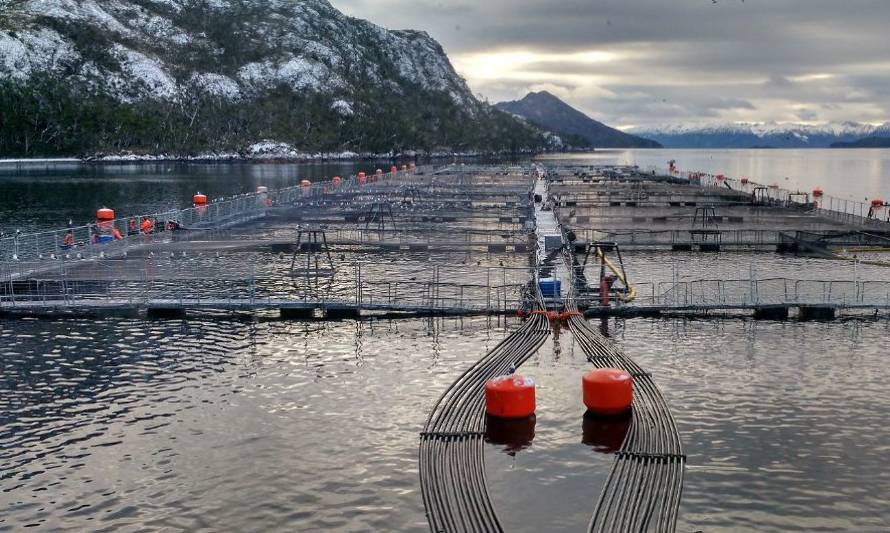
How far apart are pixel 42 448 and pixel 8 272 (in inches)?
1194

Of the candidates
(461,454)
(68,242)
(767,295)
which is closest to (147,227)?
(68,242)

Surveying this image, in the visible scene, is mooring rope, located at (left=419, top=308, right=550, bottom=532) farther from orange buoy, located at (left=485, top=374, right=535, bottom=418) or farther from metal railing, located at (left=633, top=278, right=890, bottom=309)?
metal railing, located at (left=633, top=278, right=890, bottom=309)

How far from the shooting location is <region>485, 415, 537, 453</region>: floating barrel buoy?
100 ft

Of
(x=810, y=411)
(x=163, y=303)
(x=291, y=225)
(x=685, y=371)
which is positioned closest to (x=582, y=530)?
(x=810, y=411)

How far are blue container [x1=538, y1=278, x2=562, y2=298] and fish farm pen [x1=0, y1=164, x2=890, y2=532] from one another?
8 cm

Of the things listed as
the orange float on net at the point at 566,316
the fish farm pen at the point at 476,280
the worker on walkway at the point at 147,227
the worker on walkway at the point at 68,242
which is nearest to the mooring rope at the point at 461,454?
the fish farm pen at the point at 476,280

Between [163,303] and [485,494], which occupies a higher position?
[163,303]

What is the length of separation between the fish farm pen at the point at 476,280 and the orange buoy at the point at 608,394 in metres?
0.81

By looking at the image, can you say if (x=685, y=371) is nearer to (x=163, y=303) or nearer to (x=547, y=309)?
(x=547, y=309)

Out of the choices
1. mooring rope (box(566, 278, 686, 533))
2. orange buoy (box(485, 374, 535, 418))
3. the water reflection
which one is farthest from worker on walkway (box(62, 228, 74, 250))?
the water reflection

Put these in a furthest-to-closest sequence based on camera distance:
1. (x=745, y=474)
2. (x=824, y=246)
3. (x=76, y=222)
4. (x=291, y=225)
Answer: (x=76, y=222)
(x=291, y=225)
(x=824, y=246)
(x=745, y=474)

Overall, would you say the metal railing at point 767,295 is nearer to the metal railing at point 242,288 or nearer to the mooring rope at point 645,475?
the metal railing at point 242,288

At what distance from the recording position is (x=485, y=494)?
996 inches

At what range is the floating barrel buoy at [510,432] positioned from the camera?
3055cm
